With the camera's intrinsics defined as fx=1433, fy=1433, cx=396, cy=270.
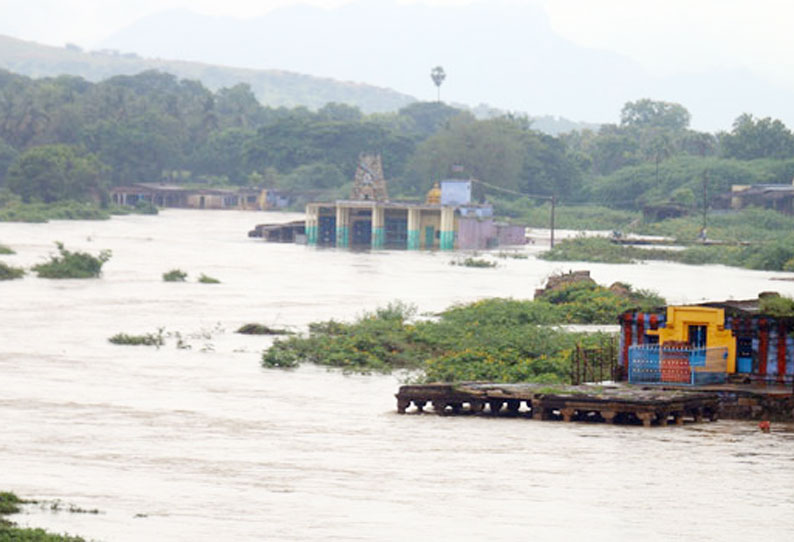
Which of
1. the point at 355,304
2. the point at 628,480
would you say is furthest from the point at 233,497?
the point at 355,304

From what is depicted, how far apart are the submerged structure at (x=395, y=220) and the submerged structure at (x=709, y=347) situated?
68367mm

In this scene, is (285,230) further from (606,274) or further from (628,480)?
(628,480)

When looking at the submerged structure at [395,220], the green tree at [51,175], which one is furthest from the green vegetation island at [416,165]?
the submerged structure at [395,220]

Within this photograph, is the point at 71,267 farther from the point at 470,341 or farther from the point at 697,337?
the point at 697,337

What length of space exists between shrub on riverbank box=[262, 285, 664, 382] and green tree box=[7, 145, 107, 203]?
8087 centimetres

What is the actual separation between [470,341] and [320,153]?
394ft

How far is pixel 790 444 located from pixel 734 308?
13.0 feet

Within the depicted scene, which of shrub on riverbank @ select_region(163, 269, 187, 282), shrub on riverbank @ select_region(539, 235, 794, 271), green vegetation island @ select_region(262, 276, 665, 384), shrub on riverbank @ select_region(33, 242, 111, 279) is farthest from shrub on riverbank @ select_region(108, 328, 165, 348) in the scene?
shrub on riverbank @ select_region(539, 235, 794, 271)

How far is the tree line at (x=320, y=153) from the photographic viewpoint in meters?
127

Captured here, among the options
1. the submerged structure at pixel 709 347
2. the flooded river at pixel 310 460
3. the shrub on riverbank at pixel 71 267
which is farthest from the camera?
the shrub on riverbank at pixel 71 267

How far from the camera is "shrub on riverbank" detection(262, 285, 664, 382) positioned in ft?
107

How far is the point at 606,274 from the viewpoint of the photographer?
73.1 meters

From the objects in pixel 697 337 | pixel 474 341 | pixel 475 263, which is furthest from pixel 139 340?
pixel 475 263

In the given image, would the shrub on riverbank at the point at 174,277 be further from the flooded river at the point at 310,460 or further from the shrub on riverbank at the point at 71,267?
the flooded river at the point at 310,460
